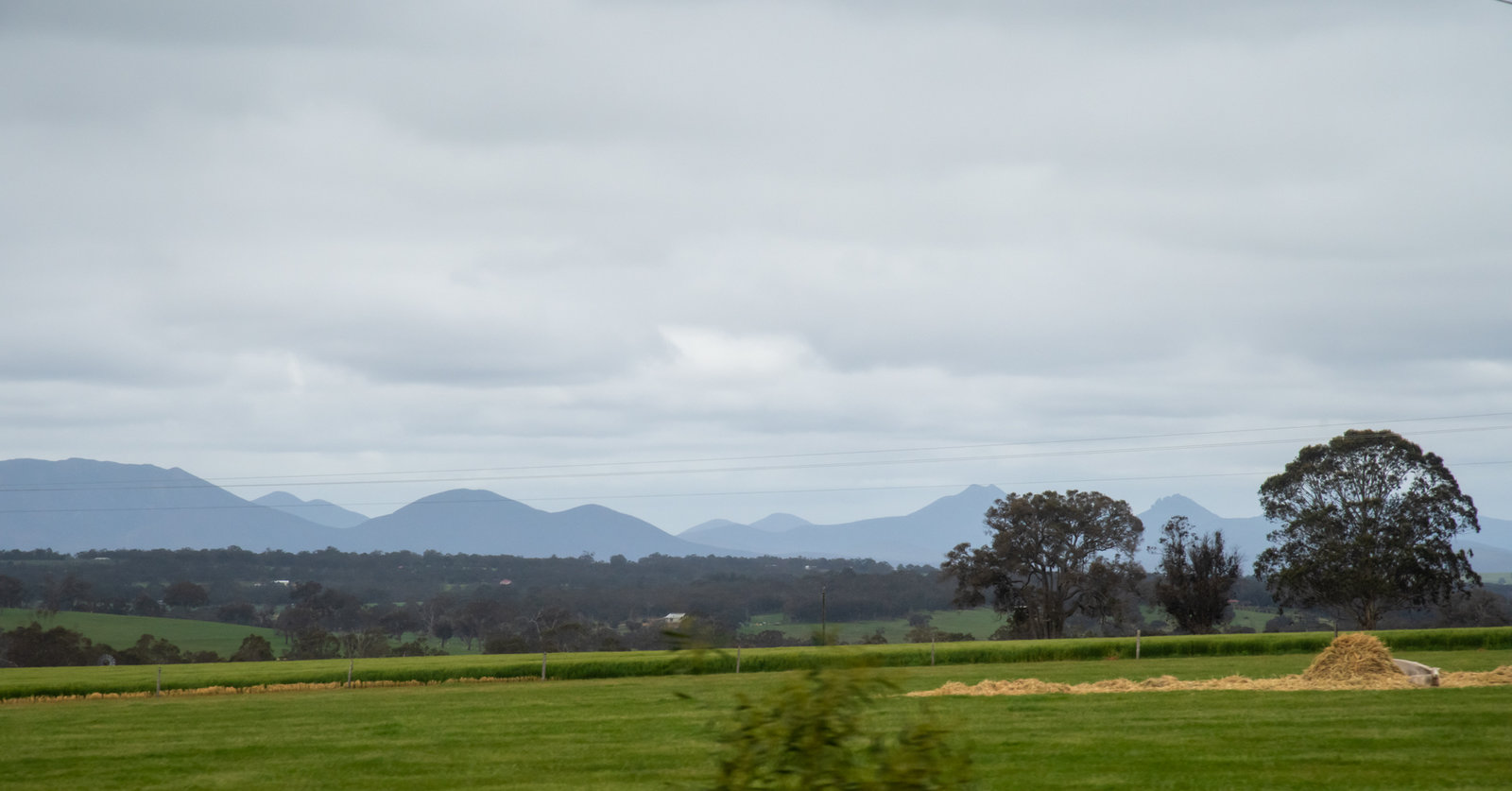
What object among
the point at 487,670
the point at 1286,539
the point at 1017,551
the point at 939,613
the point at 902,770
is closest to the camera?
the point at 902,770

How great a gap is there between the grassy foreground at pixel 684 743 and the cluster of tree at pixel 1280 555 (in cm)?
3570

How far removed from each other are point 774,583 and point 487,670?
3548 inches

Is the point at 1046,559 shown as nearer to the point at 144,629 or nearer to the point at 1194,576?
the point at 1194,576

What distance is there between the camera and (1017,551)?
198 feet

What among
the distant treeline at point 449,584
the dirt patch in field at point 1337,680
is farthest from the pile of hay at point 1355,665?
the distant treeline at point 449,584

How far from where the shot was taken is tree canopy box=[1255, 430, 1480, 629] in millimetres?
52344

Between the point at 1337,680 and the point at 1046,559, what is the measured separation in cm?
3903

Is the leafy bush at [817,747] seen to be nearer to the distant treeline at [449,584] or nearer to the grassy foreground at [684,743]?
the grassy foreground at [684,743]

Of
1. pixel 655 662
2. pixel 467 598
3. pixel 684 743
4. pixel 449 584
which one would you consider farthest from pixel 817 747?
pixel 449 584

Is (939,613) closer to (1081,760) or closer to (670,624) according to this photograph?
(1081,760)

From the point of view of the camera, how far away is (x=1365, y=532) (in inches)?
2109

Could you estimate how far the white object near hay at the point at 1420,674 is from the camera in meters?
22.1

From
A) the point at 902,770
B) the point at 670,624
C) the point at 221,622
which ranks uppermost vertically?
the point at 670,624

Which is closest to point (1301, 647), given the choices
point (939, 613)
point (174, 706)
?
point (174, 706)
